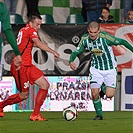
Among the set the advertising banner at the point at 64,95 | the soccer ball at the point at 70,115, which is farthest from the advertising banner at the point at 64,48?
the soccer ball at the point at 70,115

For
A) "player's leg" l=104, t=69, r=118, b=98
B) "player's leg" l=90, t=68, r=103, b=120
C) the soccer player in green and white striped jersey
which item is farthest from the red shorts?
"player's leg" l=104, t=69, r=118, b=98

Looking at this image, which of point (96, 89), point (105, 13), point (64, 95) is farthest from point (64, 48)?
point (96, 89)

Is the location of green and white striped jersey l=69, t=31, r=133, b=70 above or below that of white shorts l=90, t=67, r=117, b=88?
above

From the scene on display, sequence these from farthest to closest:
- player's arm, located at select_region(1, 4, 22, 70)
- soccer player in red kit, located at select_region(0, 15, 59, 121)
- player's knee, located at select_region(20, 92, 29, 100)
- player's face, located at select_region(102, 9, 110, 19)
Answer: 1. player's face, located at select_region(102, 9, 110, 19)
2. player's knee, located at select_region(20, 92, 29, 100)
3. soccer player in red kit, located at select_region(0, 15, 59, 121)
4. player's arm, located at select_region(1, 4, 22, 70)

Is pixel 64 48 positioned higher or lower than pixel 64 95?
higher

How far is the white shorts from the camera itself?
13609mm

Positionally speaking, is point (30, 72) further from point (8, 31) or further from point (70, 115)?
point (8, 31)

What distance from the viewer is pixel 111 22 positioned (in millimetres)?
17031

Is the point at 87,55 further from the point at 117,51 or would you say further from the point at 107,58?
the point at 107,58

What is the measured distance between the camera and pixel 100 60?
13648 mm

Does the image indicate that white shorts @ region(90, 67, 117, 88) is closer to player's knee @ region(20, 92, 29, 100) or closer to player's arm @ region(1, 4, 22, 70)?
player's knee @ region(20, 92, 29, 100)

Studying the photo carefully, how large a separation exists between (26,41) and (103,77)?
5.29 feet

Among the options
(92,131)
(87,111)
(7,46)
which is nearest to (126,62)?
(87,111)

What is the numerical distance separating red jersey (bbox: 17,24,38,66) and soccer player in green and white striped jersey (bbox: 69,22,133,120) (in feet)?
2.63
